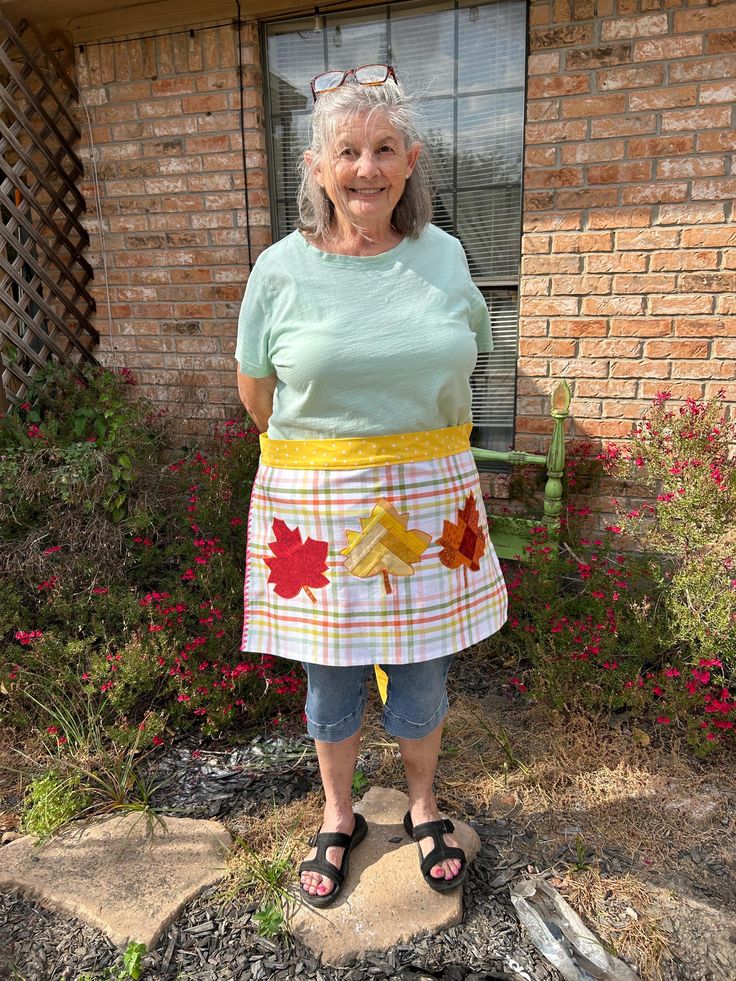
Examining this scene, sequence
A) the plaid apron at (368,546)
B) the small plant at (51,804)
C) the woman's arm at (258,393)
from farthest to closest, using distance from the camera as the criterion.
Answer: the small plant at (51,804) → the woman's arm at (258,393) → the plaid apron at (368,546)

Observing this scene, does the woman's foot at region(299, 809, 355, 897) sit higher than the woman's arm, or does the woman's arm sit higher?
the woman's arm

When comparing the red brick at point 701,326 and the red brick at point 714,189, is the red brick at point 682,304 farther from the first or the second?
the red brick at point 714,189

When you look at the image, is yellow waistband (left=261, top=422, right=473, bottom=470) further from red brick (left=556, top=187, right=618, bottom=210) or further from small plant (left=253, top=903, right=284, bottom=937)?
red brick (left=556, top=187, right=618, bottom=210)

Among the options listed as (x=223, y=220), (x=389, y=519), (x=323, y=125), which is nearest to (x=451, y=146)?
(x=223, y=220)

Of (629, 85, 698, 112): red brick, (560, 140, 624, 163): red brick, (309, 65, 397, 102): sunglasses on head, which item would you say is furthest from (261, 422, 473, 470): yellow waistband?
(629, 85, 698, 112): red brick

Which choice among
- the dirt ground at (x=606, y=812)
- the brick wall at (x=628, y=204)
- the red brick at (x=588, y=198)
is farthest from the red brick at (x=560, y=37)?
the dirt ground at (x=606, y=812)

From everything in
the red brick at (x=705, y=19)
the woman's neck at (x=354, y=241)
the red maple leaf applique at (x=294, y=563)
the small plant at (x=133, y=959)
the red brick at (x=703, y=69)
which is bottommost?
the small plant at (x=133, y=959)

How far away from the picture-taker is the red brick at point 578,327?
303 cm

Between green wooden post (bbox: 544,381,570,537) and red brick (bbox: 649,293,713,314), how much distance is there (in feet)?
1.57

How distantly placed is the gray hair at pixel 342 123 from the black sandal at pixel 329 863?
1601 mm

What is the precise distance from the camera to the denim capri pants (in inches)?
71.7

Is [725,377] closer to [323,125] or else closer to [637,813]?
[637,813]

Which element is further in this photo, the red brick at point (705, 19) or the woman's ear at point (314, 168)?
the red brick at point (705, 19)

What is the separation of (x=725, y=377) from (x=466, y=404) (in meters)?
1.69
